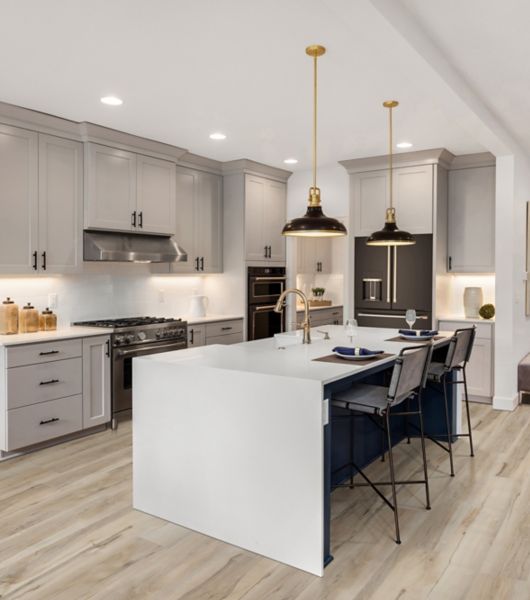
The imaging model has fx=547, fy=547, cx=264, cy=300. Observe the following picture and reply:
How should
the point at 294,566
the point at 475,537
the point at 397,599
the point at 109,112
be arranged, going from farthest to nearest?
the point at 109,112 → the point at 475,537 → the point at 294,566 → the point at 397,599

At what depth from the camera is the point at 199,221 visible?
6004mm

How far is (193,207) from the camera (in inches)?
233

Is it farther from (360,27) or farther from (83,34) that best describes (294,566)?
(83,34)

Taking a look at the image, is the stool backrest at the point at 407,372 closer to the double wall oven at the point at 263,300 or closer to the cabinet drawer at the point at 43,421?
the cabinet drawer at the point at 43,421

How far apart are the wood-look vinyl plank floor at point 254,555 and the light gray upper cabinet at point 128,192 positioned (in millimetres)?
2200

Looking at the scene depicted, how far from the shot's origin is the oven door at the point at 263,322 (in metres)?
6.24

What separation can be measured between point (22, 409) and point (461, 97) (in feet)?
12.1

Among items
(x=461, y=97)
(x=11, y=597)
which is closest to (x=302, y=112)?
(x=461, y=97)

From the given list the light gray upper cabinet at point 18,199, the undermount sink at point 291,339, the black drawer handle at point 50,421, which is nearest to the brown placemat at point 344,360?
the undermount sink at point 291,339

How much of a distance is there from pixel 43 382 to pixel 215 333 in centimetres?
206

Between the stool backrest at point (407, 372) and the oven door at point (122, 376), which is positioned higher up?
the stool backrest at point (407, 372)

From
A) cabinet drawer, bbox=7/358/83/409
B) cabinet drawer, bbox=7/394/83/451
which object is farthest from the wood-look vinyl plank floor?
cabinet drawer, bbox=7/358/83/409

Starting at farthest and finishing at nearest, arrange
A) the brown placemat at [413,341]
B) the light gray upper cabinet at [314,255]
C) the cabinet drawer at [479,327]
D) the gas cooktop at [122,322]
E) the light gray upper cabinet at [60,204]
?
the light gray upper cabinet at [314,255], the cabinet drawer at [479,327], the gas cooktop at [122,322], the light gray upper cabinet at [60,204], the brown placemat at [413,341]

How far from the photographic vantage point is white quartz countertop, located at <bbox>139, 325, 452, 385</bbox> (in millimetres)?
2633
